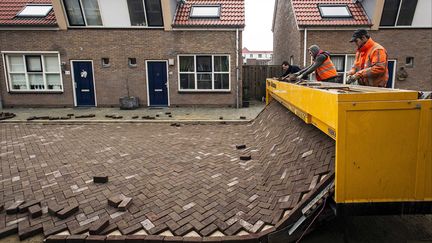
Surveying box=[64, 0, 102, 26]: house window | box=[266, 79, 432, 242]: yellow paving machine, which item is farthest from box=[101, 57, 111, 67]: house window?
box=[266, 79, 432, 242]: yellow paving machine

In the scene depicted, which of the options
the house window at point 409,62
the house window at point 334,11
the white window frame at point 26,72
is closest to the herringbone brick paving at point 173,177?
the white window frame at point 26,72

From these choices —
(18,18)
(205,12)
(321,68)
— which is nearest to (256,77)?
(205,12)

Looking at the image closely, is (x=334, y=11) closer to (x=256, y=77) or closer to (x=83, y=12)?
(x=256, y=77)

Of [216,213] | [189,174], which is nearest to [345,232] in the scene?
[216,213]

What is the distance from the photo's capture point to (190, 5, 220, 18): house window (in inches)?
578

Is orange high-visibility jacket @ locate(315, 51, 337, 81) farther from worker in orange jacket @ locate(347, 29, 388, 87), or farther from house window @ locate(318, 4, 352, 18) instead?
house window @ locate(318, 4, 352, 18)

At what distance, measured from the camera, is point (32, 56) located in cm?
1474

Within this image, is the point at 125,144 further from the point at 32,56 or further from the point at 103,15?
the point at 32,56

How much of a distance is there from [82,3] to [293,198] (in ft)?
48.7

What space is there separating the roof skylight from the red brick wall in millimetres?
1155

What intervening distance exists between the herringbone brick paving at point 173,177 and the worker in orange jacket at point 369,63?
1.40 metres

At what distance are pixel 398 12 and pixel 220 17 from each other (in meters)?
9.13

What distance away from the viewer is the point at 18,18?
14.6 meters

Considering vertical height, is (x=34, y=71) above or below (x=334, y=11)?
below
